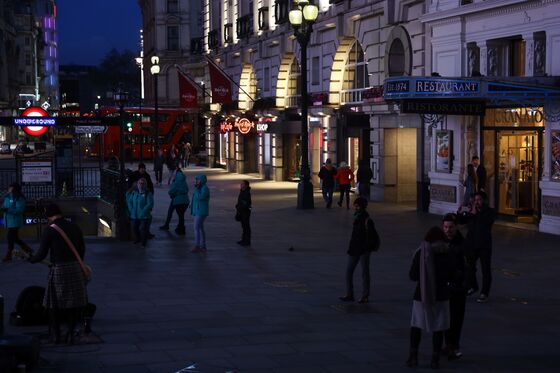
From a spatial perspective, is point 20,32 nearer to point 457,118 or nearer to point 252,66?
point 252,66

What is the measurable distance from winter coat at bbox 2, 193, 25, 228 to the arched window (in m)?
16.1

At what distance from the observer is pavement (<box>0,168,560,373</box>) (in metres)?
10.8

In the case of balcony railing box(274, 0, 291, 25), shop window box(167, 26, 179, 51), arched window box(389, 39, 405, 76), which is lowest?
arched window box(389, 39, 405, 76)

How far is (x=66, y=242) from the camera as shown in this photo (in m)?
11.5

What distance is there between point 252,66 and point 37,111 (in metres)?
23.9

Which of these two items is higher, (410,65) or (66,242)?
(410,65)

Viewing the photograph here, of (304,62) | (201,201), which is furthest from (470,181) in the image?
(304,62)

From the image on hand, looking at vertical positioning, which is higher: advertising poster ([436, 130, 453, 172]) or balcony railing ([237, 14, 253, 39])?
balcony railing ([237, 14, 253, 39])

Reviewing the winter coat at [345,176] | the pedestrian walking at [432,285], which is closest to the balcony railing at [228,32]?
the winter coat at [345,176]

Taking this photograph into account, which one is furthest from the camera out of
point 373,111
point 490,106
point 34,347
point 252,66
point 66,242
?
point 252,66

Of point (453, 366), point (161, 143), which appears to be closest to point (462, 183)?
point (453, 366)

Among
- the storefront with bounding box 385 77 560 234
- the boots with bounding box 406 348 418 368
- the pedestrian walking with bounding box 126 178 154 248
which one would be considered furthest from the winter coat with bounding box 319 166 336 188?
the boots with bounding box 406 348 418 368

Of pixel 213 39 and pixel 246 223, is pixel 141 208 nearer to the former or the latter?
pixel 246 223

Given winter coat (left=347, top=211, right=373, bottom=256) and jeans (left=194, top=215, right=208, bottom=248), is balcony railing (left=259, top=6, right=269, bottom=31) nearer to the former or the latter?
jeans (left=194, top=215, right=208, bottom=248)
